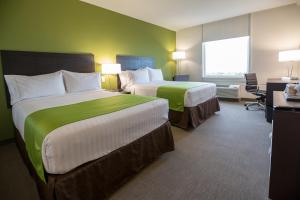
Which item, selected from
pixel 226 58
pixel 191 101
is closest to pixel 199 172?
pixel 191 101

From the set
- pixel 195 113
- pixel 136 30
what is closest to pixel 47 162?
pixel 195 113

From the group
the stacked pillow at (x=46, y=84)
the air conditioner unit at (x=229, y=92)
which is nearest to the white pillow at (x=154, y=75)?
the stacked pillow at (x=46, y=84)

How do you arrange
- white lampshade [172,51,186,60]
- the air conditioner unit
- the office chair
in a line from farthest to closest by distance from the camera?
white lampshade [172,51,186,60] < the air conditioner unit < the office chair

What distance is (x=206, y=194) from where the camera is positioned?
1570 mm

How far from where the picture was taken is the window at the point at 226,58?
204 inches

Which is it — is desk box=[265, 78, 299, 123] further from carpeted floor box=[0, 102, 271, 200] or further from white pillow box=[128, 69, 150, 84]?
white pillow box=[128, 69, 150, 84]

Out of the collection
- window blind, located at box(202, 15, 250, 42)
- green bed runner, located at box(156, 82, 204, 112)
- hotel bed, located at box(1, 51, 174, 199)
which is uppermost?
window blind, located at box(202, 15, 250, 42)

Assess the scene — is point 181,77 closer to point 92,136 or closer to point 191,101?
point 191,101

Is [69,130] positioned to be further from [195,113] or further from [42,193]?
[195,113]

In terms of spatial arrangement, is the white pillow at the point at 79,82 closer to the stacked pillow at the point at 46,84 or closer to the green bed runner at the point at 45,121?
the stacked pillow at the point at 46,84

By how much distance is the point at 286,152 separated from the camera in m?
1.30

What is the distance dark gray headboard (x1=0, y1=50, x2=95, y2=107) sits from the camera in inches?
106

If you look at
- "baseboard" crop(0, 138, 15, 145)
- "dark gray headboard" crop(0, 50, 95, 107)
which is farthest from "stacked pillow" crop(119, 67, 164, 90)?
"baseboard" crop(0, 138, 15, 145)

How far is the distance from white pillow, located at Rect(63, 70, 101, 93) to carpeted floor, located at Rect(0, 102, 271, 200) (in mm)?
1275
